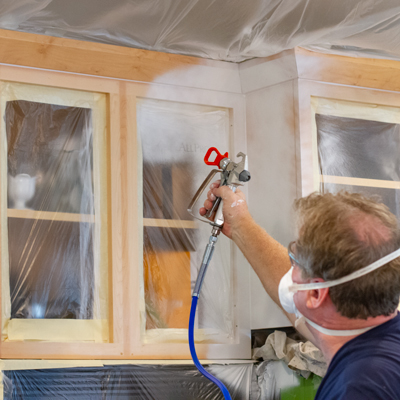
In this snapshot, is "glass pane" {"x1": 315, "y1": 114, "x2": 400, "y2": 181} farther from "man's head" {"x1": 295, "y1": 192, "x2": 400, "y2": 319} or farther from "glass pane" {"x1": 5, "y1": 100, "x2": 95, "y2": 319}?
"man's head" {"x1": 295, "y1": 192, "x2": 400, "y2": 319}

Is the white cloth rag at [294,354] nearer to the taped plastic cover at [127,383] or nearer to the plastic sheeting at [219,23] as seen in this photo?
the taped plastic cover at [127,383]

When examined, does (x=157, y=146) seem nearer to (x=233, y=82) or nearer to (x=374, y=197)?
(x=233, y=82)

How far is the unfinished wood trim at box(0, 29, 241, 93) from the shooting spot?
70.8 inches

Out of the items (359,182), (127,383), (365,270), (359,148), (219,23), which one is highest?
(219,23)

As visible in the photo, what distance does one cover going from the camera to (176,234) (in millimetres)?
1981

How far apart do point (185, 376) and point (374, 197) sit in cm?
100

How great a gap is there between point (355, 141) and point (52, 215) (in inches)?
38.5

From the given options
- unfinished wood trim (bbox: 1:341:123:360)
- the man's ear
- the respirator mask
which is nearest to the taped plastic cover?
unfinished wood trim (bbox: 1:341:123:360)

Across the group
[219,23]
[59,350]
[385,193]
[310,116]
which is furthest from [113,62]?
[385,193]

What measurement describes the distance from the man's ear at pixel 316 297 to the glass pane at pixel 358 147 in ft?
3.27

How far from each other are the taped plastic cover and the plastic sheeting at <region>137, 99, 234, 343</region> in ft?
0.35

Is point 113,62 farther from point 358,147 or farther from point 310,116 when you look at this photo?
point 358,147

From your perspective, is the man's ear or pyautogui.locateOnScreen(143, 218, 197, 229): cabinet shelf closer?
the man's ear

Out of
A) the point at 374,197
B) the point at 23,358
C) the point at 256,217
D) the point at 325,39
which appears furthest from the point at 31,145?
the point at 374,197
